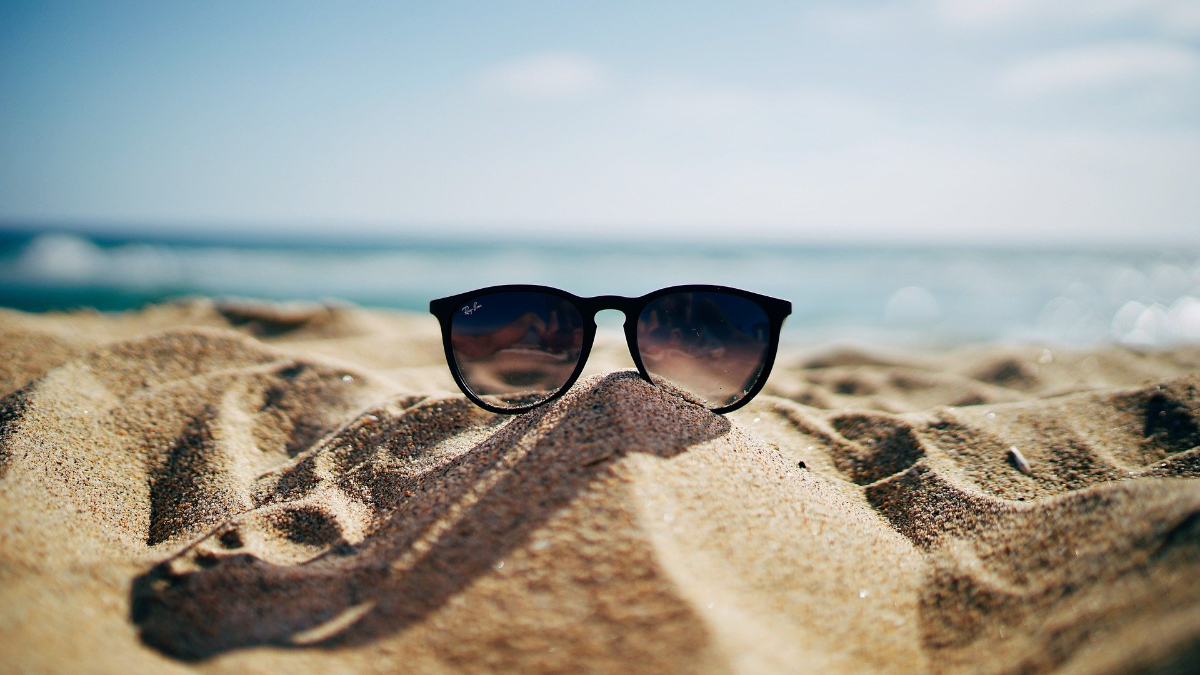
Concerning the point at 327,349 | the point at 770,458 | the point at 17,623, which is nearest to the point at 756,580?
the point at 770,458

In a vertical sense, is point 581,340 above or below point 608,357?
above

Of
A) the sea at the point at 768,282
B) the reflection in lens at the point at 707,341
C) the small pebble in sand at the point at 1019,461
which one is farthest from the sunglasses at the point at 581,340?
the sea at the point at 768,282

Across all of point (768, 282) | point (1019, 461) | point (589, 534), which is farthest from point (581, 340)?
point (768, 282)

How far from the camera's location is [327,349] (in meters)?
3.65

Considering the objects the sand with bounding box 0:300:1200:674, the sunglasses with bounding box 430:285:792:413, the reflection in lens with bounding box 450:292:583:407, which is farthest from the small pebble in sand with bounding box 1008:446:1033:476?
the reflection in lens with bounding box 450:292:583:407

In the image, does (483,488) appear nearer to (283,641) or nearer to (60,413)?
(283,641)

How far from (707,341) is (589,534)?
2.97 feet

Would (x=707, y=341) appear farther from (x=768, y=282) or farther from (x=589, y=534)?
(x=768, y=282)

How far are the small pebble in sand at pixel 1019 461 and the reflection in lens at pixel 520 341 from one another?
1488 millimetres

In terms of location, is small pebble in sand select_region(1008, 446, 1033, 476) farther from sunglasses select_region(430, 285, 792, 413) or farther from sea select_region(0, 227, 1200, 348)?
sea select_region(0, 227, 1200, 348)

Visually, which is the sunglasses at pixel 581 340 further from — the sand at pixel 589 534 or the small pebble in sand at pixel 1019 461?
the small pebble in sand at pixel 1019 461

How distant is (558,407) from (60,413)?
1731 millimetres

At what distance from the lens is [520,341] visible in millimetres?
1981

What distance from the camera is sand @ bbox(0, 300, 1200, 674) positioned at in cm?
107
